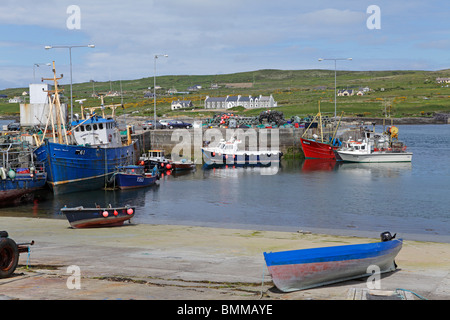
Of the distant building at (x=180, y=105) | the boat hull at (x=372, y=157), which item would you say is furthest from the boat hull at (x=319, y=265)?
the distant building at (x=180, y=105)

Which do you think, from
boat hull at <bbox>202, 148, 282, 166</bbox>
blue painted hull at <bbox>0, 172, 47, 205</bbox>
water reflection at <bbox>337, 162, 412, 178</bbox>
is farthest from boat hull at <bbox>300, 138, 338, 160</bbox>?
blue painted hull at <bbox>0, 172, 47, 205</bbox>

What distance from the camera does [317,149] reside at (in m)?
73.8

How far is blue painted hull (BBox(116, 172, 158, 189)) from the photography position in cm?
4894

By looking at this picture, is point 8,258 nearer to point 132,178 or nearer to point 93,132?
point 132,178

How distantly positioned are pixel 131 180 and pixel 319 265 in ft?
123

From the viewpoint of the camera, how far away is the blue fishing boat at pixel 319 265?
13211mm

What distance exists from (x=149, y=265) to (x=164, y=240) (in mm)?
7010

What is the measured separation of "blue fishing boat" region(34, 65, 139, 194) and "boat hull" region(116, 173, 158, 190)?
5.18 ft

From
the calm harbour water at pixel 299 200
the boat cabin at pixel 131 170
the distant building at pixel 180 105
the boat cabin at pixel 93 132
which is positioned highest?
the distant building at pixel 180 105

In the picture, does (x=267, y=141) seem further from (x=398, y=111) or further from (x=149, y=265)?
(x=398, y=111)

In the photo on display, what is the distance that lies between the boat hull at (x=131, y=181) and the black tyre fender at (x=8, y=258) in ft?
112

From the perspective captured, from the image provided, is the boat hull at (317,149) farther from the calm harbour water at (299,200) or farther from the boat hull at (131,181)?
the boat hull at (131,181)

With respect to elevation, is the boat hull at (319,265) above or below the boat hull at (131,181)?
above

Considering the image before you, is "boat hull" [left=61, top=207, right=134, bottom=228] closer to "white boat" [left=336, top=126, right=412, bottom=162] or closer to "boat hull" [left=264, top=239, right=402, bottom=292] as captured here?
"boat hull" [left=264, top=239, right=402, bottom=292]
